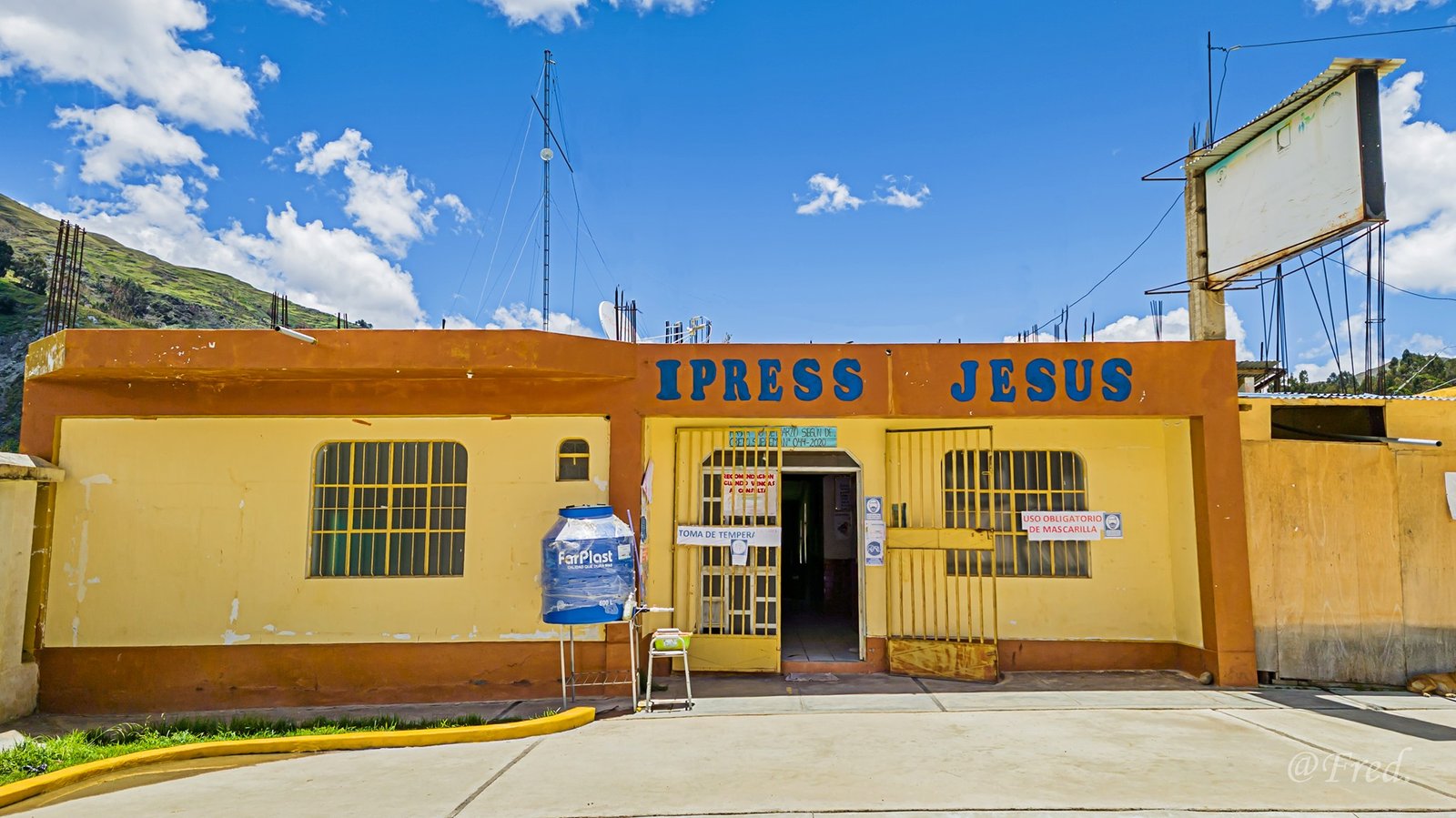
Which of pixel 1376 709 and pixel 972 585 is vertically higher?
pixel 972 585

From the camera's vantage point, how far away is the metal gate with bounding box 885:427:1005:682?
838 cm


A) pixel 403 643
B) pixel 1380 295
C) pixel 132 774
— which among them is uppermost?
pixel 1380 295

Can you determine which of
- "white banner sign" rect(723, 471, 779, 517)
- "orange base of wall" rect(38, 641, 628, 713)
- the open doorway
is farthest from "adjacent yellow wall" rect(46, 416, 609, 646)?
the open doorway

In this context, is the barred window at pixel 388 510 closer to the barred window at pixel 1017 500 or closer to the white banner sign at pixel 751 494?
the white banner sign at pixel 751 494

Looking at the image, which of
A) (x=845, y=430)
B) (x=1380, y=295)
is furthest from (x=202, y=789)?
(x=1380, y=295)

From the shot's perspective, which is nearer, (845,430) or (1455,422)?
(1455,422)

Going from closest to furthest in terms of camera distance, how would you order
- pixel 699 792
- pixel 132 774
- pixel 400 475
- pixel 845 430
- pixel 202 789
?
pixel 699 792 → pixel 202 789 → pixel 132 774 → pixel 400 475 → pixel 845 430

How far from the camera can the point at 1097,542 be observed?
8.68 m

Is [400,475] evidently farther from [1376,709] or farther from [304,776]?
[1376,709]

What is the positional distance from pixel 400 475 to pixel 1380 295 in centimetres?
1817

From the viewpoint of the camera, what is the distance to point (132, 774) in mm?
6047

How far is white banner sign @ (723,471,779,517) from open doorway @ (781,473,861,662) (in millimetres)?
2649

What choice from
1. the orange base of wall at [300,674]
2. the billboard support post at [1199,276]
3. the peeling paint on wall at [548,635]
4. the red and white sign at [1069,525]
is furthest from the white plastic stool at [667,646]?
the billboard support post at [1199,276]

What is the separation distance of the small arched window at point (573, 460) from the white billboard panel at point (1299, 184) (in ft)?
26.6
